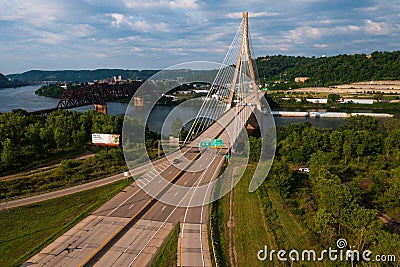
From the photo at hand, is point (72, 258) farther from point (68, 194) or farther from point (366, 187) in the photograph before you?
point (366, 187)

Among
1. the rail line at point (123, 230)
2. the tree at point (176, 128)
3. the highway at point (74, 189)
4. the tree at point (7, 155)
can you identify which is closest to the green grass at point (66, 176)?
the highway at point (74, 189)

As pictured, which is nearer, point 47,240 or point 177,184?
point 47,240

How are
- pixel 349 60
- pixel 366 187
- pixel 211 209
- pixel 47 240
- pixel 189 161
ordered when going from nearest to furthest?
pixel 47 240 → pixel 211 209 → pixel 366 187 → pixel 189 161 → pixel 349 60

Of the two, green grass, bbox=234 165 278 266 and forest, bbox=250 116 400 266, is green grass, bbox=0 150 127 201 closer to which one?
green grass, bbox=234 165 278 266

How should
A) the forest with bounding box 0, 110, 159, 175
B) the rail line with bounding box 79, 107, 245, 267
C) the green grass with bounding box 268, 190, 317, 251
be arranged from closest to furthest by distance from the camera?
the rail line with bounding box 79, 107, 245, 267 → the green grass with bounding box 268, 190, 317, 251 → the forest with bounding box 0, 110, 159, 175

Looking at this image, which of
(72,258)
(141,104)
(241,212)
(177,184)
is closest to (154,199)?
(177,184)

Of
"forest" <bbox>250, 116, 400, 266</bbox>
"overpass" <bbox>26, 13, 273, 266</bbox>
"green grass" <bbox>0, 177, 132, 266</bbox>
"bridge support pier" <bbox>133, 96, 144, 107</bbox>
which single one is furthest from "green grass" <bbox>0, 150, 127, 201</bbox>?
"bridge support pier" <bbox>133, 96, 144, 107</bbox>
